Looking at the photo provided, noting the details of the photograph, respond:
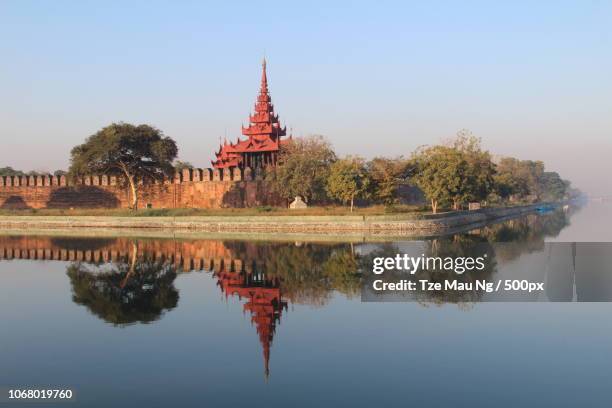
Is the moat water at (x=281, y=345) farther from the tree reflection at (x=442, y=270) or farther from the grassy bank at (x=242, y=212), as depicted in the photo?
the grassy bank at (x=242, y=212)

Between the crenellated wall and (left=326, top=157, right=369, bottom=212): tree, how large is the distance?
25.9 ft

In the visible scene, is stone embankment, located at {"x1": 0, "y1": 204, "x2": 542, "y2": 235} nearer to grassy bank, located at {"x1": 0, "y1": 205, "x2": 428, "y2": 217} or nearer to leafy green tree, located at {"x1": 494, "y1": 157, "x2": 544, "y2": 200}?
grassy bank, located at {"x1": 0, "y1": 205, "x2": 428, "y2": 217}

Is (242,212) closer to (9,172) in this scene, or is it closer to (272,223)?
(272,223)

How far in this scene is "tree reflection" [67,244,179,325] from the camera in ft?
49.1

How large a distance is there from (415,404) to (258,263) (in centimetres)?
1560

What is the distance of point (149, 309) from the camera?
15336 millimetres

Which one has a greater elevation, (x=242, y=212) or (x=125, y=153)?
(x=125, y=153)

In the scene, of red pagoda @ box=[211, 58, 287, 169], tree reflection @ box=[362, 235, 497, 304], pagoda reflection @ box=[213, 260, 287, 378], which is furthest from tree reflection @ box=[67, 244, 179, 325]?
red pagoda @ box=[211, 58, 287, 169]

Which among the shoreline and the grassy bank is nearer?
the shoreline

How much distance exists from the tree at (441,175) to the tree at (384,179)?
1.94 meters

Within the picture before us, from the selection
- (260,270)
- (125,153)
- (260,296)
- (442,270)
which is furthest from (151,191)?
(260,296)

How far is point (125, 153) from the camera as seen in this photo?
5166cm

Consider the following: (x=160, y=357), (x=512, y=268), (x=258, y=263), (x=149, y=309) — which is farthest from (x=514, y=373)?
(x=258, y=263)

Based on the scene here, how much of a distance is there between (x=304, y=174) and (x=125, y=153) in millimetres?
15417
